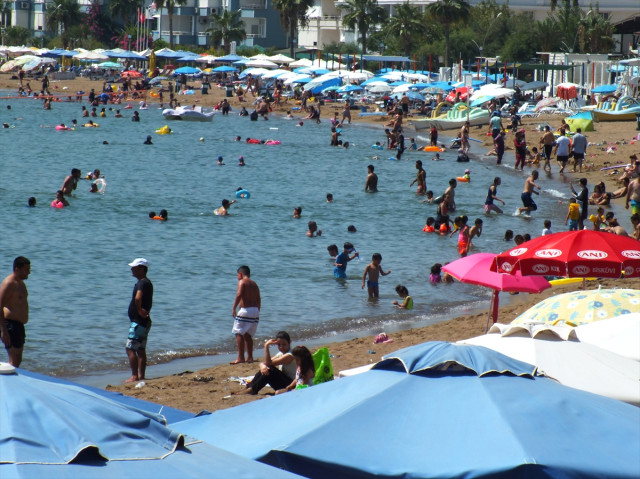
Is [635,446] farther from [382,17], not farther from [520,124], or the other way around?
[382,17]

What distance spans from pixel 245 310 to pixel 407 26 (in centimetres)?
6264

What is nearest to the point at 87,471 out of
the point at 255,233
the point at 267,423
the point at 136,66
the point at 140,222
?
the point at 267,423

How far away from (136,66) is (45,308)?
74.1m

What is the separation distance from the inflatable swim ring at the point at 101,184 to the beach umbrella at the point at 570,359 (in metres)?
23.2

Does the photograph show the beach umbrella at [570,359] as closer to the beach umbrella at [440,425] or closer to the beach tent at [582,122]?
the beach umbrella at [440,425]

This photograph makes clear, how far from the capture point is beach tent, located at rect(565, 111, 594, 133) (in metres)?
39.7

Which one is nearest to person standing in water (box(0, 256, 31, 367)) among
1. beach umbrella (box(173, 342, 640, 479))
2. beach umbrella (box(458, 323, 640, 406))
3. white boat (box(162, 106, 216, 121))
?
beach umbrella (box(173, 342, 640, 479))

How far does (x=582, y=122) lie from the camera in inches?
1574

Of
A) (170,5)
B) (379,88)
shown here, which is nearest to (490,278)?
(379,88)

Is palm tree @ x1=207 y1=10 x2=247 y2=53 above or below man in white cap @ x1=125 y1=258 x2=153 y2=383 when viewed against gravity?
above

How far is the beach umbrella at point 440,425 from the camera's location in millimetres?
4984

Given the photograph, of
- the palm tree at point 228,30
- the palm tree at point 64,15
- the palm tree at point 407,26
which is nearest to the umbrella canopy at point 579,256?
the palm tree at point 407,26

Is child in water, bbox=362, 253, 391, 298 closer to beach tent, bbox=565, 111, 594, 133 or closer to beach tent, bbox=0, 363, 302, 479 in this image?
beach tent, bbox=0, 363, 302, 479

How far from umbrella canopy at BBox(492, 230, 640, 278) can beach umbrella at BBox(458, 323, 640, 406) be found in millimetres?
3071
